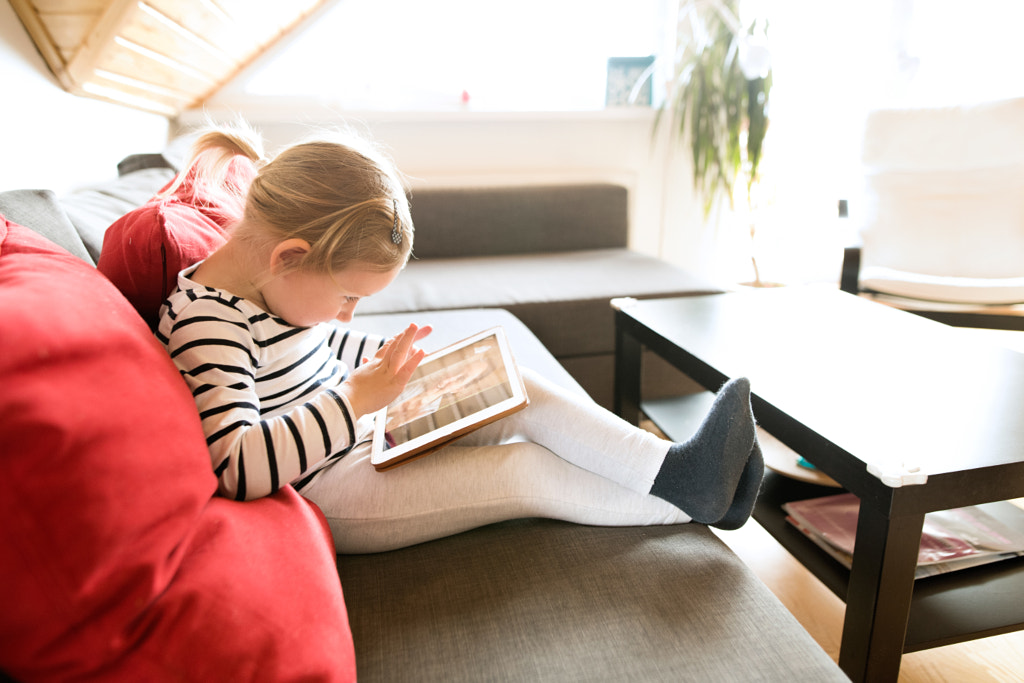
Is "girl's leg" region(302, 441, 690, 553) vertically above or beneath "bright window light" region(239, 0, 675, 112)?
beneath

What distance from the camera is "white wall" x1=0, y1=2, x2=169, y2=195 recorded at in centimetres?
131

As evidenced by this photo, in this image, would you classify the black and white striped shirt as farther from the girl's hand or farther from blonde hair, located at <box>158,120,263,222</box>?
blonde hair, located at <box>158,120,263,222</box>

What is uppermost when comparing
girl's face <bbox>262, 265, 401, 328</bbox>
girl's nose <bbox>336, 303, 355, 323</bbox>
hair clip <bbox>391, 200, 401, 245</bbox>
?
hair clip <bbox>391, 200, 401, 245</bbox>

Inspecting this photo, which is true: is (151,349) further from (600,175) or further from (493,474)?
(600,175)

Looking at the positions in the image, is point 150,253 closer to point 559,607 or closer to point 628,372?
point 559,607

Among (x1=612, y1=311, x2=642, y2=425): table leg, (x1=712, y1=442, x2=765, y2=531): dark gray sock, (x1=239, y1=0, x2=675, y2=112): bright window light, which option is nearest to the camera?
(x1=712, y1=442, x2=765, y2=531): dark gray sock

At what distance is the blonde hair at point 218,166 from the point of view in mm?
954

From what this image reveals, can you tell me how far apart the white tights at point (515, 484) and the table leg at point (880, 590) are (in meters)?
0.22

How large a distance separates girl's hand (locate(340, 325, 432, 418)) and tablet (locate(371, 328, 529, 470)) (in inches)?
2.6

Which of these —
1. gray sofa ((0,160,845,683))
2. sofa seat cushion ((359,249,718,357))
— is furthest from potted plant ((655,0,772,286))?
gray sofa ((0,160,845,683))

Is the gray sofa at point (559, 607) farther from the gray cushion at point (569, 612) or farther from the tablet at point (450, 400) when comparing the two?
the tablet at point (450, 400)

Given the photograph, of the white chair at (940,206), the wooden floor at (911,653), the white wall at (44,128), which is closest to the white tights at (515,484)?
the wooden floor at (911,653)

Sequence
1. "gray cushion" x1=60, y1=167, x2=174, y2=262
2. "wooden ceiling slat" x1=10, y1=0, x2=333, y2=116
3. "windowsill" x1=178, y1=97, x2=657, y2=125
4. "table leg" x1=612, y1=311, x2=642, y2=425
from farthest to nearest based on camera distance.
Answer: "windowsill" x1=178, y1=97, x2=657, y2=125 < "table leg" x1=612, y1=311, x2=642, y2=425 < "wooden ceiling slat" x1=10, y1=0, x2=333, y2=116 < "gray cushion" x1=60, y1=167, x2=174, y2=262

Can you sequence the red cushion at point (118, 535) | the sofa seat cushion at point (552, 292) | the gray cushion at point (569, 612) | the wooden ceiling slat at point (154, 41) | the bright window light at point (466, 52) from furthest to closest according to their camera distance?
the bright window light at point (466, 52) < the sofa seat cushion at point (552, 292) < the wooden ceiling slat at point (154, 41) < the gray cushion at point (569, 612) < the red cushion at point (118, 535)
